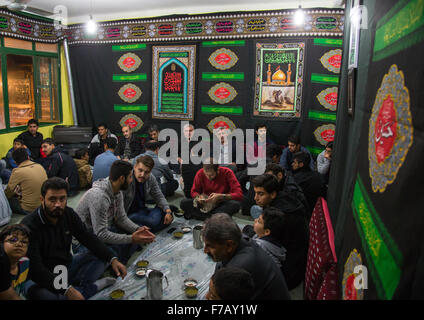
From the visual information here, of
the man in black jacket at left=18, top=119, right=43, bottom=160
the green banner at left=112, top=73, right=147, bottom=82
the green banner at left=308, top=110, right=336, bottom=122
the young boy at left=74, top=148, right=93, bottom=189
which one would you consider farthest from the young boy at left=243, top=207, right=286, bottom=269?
the green banner at left=112, top=73, right=147, bottom=82

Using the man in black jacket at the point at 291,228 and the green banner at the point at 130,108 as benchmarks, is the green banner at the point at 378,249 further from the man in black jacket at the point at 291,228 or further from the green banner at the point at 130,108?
the green banner at the point at 130,108

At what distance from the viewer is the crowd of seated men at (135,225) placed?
1.67 meters

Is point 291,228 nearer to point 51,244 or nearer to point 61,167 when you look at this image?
point 51,244

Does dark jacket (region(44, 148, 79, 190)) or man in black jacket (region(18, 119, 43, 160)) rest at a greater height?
man in black jacket (region(18, 119, 43, 160))

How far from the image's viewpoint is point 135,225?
286cm

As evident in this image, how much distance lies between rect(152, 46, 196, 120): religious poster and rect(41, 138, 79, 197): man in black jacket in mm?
2394

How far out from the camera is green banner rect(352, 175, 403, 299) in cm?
94

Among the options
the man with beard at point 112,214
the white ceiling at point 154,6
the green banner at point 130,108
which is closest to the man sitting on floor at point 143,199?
the man with beard at point 112,214

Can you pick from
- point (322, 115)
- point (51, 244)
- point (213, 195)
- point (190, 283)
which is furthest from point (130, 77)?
point (190, 283)

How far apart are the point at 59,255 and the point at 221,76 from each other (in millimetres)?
4463

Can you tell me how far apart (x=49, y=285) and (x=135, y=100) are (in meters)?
5.05

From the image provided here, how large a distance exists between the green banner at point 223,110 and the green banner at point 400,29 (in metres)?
4.41

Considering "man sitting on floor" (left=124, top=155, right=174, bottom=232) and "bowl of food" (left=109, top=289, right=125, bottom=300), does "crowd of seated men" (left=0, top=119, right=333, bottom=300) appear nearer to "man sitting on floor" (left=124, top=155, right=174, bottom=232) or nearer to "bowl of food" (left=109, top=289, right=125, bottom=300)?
"man sitting on floor" (left=124, top=155, right=174, bottom=232)

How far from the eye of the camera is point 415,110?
3.02ft
